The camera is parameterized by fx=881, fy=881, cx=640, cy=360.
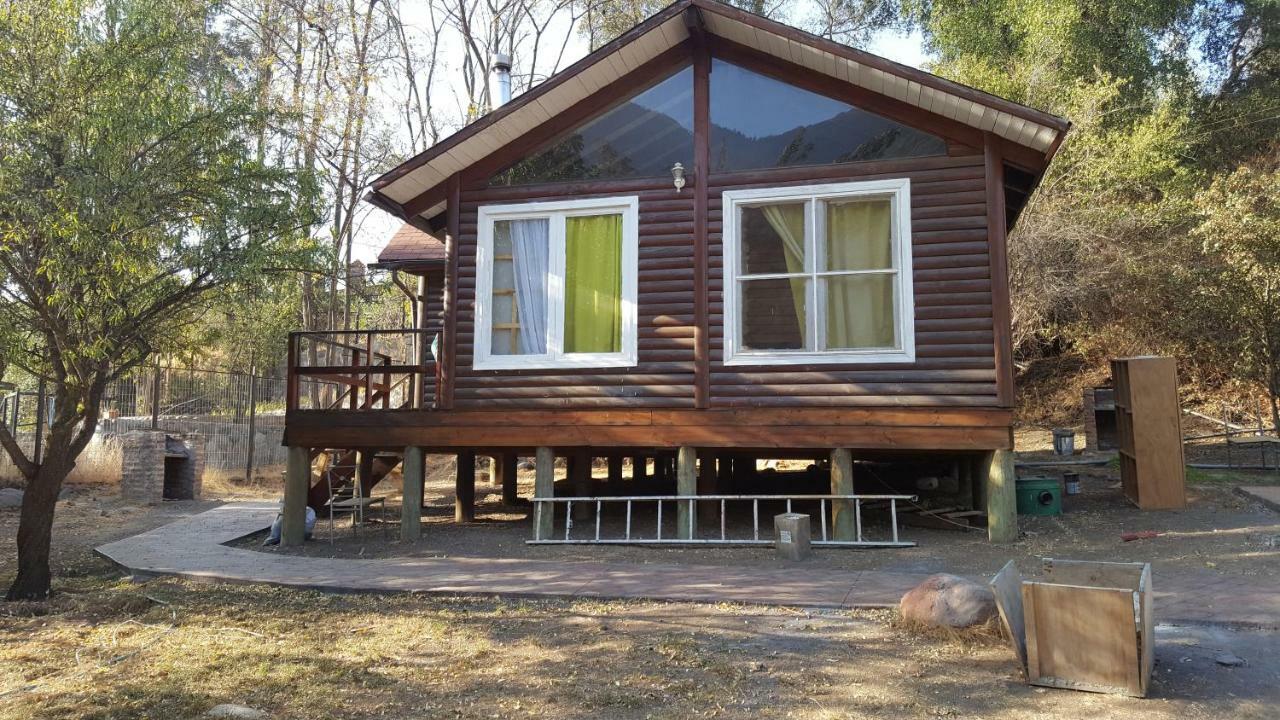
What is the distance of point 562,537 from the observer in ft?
33.7

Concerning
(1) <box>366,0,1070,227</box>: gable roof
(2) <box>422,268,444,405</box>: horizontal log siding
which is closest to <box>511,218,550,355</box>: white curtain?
(1) <box>366,0,1070,227</box>: gable roof

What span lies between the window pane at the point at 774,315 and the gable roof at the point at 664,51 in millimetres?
2243

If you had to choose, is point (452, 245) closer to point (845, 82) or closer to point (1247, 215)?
point (845, 82)

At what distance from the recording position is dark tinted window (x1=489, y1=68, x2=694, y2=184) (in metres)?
9.91

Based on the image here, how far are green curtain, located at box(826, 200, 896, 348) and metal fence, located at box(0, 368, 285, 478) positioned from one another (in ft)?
39.7

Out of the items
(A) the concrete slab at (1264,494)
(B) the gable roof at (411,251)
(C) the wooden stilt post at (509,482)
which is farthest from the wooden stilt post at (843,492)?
(B) the gable roof at (411,251)

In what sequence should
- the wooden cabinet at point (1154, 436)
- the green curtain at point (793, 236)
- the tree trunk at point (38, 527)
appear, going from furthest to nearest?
the wooden cabinet at point (1154, 436) → the green curtain at point (793, 236) → the tree trunk at point (38, 527)

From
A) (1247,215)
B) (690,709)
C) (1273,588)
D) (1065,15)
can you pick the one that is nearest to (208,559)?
(690,709)

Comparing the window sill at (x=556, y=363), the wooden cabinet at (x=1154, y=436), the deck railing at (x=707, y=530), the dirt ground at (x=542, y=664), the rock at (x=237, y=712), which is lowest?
the rock at (x=237, y=712)

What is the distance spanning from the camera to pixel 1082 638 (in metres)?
4.37

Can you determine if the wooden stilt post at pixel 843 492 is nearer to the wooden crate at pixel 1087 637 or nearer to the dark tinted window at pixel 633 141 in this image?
the dark tinted window at pixel 633 141

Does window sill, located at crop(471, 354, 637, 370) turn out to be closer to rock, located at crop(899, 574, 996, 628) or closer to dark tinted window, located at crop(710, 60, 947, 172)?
dark tinted window, located at crop(710, 60, 947, 172)

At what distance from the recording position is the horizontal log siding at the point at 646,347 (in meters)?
9.53

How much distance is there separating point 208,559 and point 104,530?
374cm
